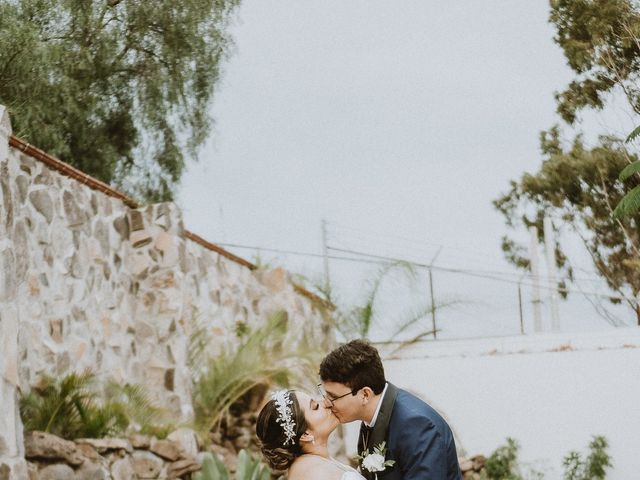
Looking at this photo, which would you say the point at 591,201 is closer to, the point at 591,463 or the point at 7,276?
the point at 591,463

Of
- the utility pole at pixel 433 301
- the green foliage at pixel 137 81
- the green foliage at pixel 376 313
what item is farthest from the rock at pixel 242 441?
the green foliage at pixel 137 81

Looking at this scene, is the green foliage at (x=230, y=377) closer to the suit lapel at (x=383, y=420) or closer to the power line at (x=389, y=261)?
the power line at (x=389, y=261)

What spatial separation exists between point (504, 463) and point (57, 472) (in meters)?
7.24

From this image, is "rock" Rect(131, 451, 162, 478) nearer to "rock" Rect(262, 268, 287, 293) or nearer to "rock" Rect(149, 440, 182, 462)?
"rock" Rect(149, 440, 182, 462)

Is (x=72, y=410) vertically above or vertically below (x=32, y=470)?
above

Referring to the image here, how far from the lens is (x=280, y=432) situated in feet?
13.3

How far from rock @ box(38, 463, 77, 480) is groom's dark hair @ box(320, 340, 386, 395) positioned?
11.7 ft

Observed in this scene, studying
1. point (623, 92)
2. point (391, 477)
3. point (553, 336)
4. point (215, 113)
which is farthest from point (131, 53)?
point (391, 477)

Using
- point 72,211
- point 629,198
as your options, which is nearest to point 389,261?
point 629,198

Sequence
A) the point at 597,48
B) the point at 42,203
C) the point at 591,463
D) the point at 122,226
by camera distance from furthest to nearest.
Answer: the point at 597,48 < the point at 591,463 < the point at 122,226 < the point at 42,203

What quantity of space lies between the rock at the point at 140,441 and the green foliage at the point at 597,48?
12549mm

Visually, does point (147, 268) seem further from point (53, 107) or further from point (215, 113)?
point (215, 113)

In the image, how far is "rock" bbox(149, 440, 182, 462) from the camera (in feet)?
27.5

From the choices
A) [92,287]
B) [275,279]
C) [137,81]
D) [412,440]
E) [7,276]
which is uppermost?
[137,81]
